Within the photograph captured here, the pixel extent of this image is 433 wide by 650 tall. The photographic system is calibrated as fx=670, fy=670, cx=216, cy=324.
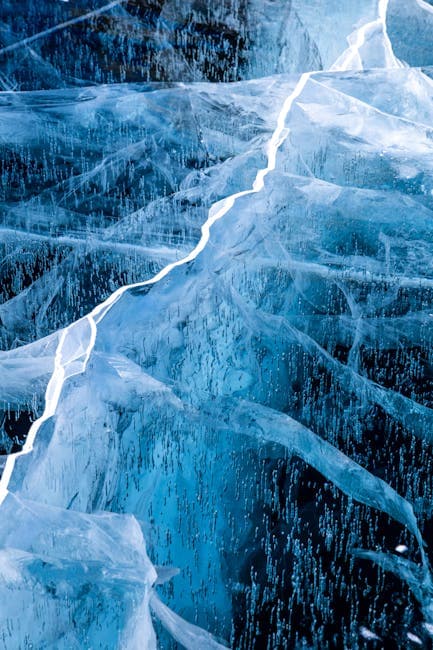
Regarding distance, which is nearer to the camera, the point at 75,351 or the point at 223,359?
the point at 75,351

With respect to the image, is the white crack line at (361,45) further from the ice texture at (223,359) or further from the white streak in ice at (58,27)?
the white streak in ice at (58,27)

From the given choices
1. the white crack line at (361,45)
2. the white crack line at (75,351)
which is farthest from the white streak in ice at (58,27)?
the white crack line at (75,351)

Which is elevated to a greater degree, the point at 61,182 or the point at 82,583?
the point at 61,182

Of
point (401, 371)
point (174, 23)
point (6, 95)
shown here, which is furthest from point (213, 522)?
point (174, 23)

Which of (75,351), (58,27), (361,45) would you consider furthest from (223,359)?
(58,27)

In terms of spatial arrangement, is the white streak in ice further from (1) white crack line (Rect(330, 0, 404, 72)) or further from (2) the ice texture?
(1) white crack line (Rect(330, 0, 404, 72))

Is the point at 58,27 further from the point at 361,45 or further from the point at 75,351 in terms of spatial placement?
the point at 75,351

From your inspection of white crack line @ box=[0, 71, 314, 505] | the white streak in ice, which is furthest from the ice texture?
the white streak in ice

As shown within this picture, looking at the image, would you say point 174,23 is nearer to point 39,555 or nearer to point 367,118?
point 367,118
